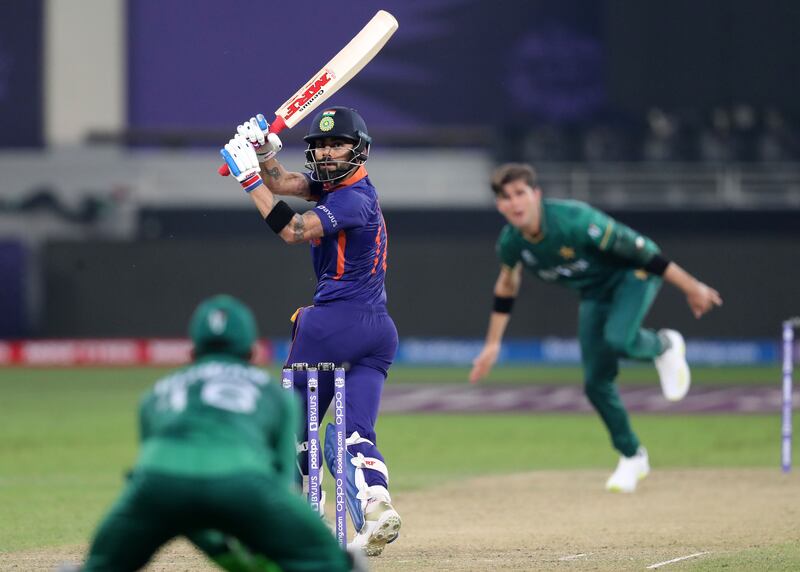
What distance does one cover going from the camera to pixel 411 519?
9406 millimetres

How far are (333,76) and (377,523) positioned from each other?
244 cm

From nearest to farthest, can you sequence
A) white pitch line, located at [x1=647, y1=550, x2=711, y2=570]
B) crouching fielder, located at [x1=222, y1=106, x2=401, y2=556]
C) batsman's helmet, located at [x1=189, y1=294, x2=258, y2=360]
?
batsman's helmet, located at [x1=189, y1=294, x2=258, y2=360]
white pitch line, located at [x1=647, y1=550, x2=711, y2=570]
crouching fielder, located at [x1=222, y1=106, x2=401, y2=556]

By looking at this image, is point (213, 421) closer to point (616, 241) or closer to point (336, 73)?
point (336, 73)

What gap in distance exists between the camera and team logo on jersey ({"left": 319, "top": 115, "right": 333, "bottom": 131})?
7.38 meters

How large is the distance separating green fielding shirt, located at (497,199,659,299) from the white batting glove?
8.60ft

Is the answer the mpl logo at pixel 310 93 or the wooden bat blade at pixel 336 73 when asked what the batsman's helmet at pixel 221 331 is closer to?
the wooden bat blade at pixel 336 73

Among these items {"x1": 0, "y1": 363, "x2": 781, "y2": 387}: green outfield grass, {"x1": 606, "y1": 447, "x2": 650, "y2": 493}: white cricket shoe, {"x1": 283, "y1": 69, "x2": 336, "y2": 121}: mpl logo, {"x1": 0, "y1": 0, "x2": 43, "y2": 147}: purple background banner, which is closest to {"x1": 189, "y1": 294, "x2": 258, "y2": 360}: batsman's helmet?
{"x1": 283, "y1": 69, "x2": 336, "y2": 121}: mpl logo

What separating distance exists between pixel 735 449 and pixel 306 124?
14465 millimetres

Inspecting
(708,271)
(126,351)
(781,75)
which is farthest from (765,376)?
(126,351)

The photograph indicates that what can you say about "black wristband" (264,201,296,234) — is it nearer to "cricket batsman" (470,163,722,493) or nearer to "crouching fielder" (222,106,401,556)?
"crouching fielder" (222,106,401,556)

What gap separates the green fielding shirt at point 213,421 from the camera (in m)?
4.60

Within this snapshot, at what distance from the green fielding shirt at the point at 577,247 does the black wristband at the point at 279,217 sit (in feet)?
9.84

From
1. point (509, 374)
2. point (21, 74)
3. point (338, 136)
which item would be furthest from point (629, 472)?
point (21, 74)

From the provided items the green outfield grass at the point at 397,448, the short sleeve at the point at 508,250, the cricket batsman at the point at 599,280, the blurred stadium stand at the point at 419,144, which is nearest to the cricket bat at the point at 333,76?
the cricket batsman at the point at 599,280
